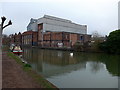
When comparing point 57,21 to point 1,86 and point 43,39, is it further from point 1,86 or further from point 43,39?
point 1,86

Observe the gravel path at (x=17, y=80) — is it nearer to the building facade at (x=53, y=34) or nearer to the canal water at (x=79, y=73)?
the canal water at (x=79, y=73)

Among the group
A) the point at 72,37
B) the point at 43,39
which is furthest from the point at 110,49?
the point at 43,39

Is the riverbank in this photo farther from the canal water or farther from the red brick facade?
the red brick facade

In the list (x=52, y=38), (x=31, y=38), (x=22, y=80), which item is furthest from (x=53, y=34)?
(x=22, y=80)

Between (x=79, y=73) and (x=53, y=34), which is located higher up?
(x=53, y=34)

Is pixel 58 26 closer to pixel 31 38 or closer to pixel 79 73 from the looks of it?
pixel 31 38

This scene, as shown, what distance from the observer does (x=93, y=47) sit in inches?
1258

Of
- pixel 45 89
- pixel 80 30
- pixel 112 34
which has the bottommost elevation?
pixel 45 89

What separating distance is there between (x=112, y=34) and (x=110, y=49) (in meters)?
3.27

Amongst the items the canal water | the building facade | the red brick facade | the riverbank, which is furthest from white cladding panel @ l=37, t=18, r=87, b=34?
the riverbank

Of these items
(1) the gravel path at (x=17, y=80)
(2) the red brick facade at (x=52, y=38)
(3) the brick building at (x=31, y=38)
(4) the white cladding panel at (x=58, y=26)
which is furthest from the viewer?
(3) the brick building at (x=31, y=38)

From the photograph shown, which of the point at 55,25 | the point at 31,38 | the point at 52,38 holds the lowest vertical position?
the point at 52,38

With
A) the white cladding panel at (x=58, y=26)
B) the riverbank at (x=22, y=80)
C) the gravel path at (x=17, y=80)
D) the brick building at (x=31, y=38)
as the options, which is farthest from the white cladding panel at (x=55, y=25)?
the gravel path at (x=17, y=80)

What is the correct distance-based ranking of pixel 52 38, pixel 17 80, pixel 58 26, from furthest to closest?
pixel 58 26 → pixel 52 38 → pixel 17 80
